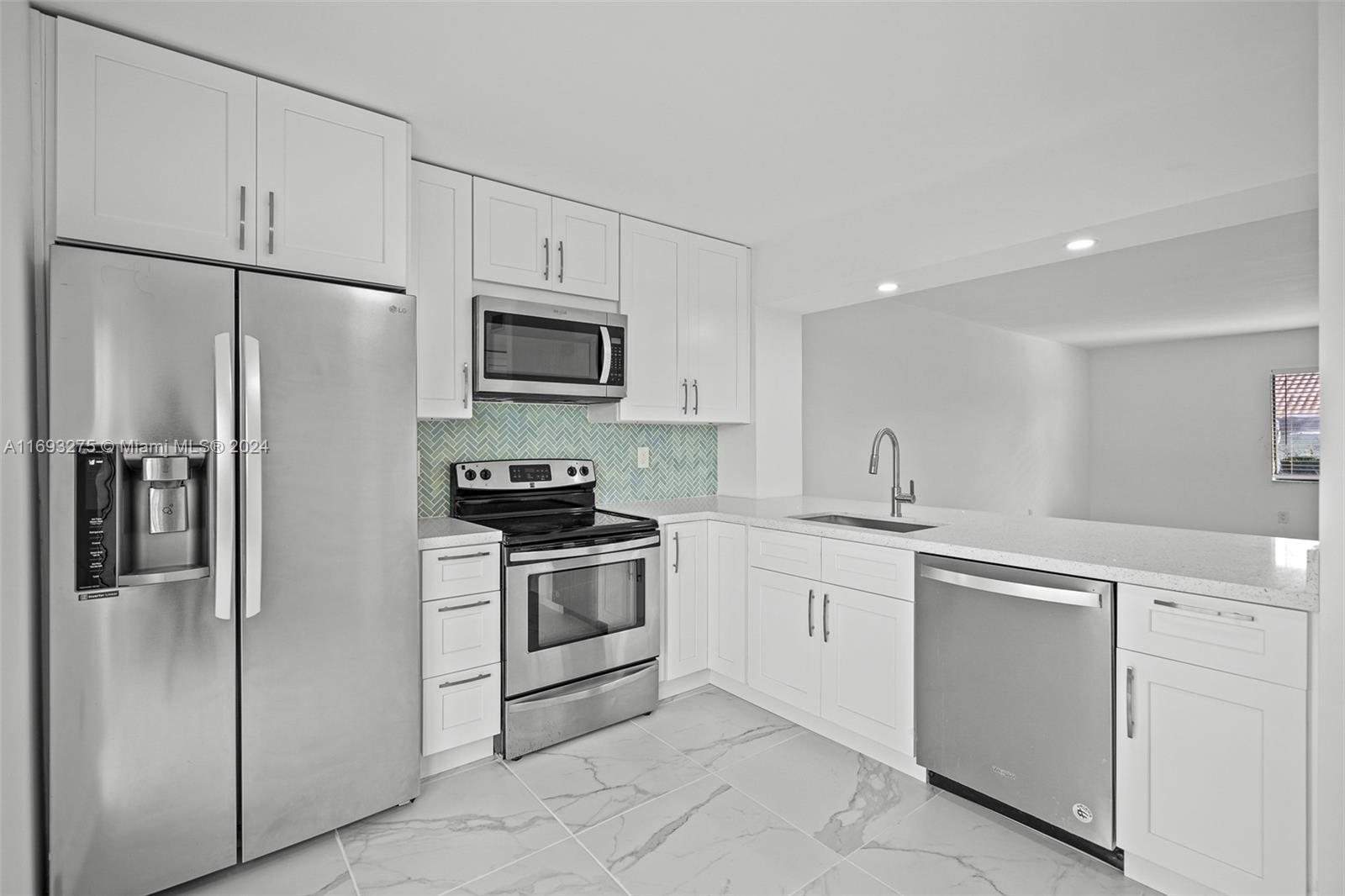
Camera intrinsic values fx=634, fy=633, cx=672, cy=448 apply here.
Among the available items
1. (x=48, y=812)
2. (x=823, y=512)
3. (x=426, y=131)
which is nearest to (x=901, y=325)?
(x=823, y=512)

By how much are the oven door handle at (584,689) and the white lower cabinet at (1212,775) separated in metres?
1.80

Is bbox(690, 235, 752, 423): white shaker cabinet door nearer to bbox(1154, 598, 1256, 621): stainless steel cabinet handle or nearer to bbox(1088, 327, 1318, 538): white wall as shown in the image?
bbox(1154, 598, 1256, 621): stainless steel cabinet handle

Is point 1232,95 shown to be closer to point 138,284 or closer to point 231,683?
point 138,284

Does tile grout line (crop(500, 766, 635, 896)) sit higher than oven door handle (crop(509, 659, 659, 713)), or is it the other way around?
oven door handle (crop(509, 659, 659, 713))

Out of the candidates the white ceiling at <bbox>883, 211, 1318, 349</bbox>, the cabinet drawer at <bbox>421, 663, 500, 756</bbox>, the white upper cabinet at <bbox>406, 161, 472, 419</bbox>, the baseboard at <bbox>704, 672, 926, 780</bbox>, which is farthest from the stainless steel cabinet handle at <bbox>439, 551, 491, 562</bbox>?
the white ceiling at <bbox>883, 211, 1318, 349</bbox>

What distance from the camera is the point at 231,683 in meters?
1.82

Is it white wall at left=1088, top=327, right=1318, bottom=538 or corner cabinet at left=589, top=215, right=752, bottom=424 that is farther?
white wall at left=1088, top=327, right=1318, bottom=538

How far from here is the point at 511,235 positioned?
280cm

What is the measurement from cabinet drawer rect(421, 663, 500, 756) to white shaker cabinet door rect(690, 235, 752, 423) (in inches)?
67.2

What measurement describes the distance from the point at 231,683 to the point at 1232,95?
3.48m

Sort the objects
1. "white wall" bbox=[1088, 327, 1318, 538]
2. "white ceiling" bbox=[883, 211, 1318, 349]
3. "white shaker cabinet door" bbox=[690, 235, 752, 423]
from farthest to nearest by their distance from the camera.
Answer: "white wall" bbox=[1088, 327, 1318, 538] → "white ceiling" bbox=[883, 211, 1318, 349] → "white shaker cabinet door" bbox=[690, 235, 752, 423]

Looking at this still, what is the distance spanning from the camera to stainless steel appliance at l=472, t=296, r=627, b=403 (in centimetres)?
272

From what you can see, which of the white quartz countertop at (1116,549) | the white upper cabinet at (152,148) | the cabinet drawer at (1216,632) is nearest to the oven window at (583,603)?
the white quartz countertop at (1116,549)

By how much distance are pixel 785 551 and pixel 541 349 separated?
4.71 ft
